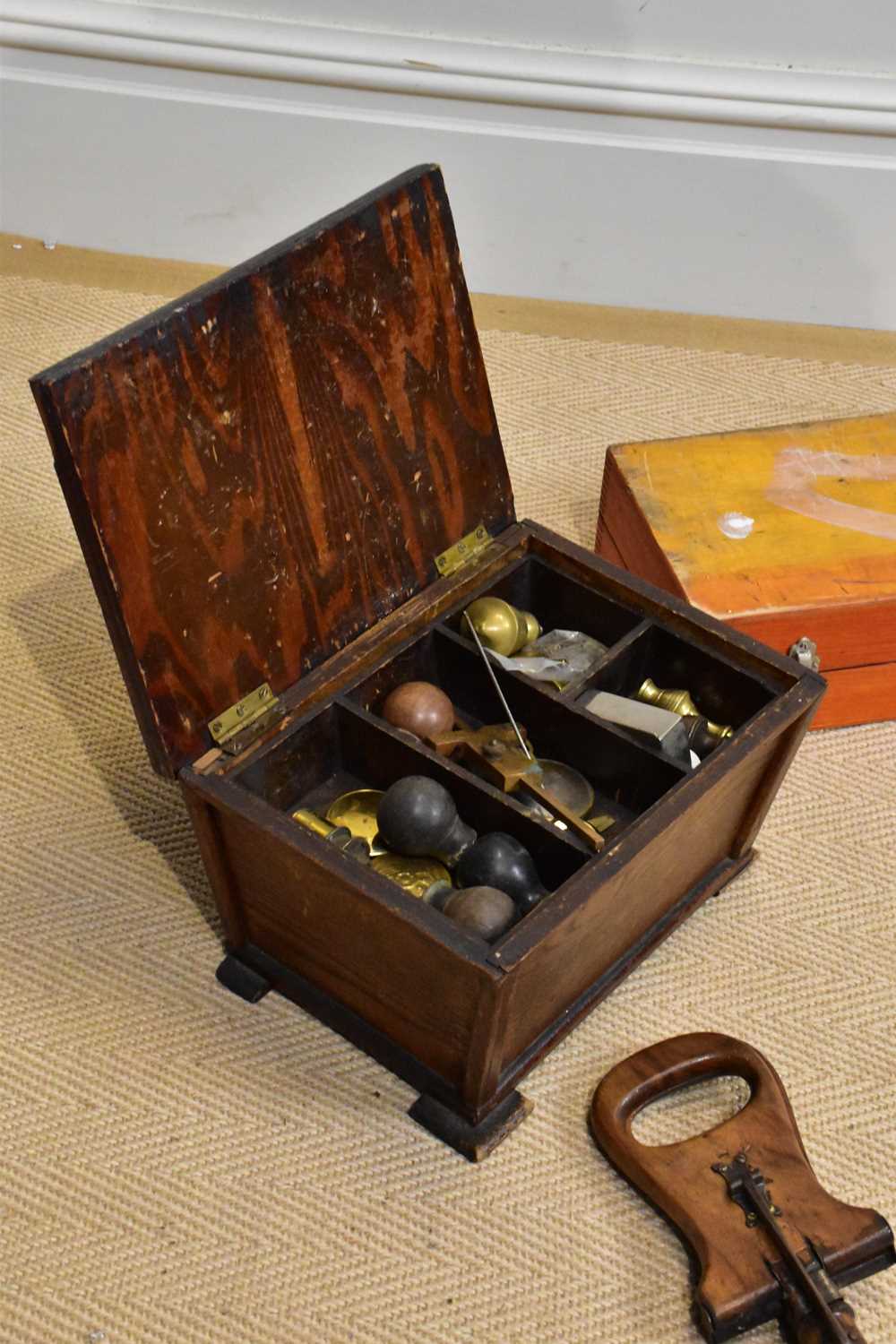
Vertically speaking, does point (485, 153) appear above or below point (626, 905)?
above

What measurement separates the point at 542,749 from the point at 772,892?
30 centimetres

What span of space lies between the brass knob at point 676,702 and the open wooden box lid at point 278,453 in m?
0.22

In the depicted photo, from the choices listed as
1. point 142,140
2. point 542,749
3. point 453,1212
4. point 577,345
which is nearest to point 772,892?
point 542,749

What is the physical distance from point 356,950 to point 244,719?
0.21 meters

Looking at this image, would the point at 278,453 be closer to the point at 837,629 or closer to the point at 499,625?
the point at 499,625

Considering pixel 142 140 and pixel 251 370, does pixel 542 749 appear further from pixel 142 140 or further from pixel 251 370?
pixel 142 140

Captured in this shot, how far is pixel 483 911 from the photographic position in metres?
1.10

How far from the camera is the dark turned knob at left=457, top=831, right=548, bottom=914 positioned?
45.4 inches

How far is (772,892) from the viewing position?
1.41 metres

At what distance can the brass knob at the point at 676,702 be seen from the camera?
128 cm

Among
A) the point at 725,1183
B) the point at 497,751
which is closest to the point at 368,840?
the point at 497,751

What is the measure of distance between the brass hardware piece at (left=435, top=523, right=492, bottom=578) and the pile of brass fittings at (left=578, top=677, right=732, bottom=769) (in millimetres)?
175

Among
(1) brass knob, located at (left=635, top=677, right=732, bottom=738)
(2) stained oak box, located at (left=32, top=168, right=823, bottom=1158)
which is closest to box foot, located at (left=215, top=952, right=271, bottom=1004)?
(2) stained oak box, located at (left=32, top=168, right=823, bottom=1158)

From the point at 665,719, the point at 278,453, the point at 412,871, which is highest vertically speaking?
the point at 278,453
